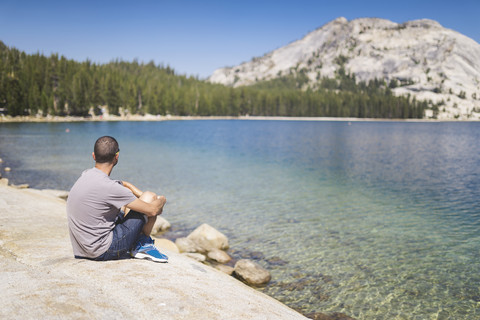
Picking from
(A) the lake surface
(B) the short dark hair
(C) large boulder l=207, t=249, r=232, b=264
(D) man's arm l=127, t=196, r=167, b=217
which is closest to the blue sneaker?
(D) man's arm l=127, t=196, r=167, b=217

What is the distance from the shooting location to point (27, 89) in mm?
127750

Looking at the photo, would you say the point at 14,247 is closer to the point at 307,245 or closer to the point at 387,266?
the point at 307,245

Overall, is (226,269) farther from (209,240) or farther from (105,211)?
(105,211)

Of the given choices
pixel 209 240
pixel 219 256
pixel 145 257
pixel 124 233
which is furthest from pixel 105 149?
pixel 209 240

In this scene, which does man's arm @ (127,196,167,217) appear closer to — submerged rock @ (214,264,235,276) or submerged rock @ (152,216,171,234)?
submerged rock @ (214,264,235,276)

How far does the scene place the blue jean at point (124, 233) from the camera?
6.96 m

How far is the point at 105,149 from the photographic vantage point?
6508mm

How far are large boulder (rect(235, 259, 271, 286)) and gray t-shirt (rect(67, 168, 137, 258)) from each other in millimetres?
6321

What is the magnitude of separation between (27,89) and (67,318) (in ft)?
489

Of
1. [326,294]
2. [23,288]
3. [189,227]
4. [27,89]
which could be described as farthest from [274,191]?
[27,89]

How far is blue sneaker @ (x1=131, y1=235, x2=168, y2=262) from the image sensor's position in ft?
25.0

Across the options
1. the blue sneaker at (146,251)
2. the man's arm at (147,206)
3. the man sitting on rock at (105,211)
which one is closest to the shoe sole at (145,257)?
the blue sneaker at (146,251)

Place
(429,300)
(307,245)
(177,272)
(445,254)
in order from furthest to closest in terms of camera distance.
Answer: (307,245)
(445,254)
(429,300)
(177,272)

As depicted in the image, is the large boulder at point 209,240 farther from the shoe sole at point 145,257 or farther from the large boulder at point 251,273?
the shoe sole at point 145,257
